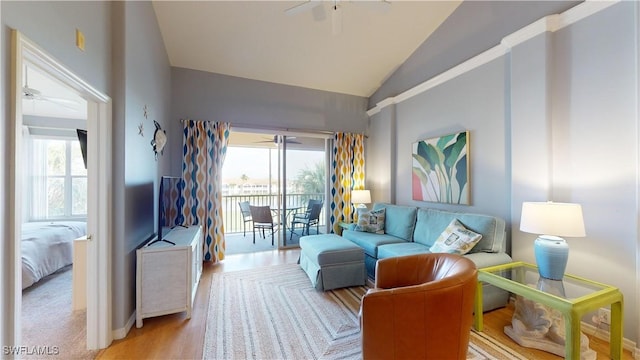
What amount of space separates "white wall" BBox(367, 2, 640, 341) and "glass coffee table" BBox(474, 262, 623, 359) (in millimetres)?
295

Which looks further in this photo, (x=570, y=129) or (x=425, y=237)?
(x=425, y=237)

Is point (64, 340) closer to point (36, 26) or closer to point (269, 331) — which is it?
point (269, 331)

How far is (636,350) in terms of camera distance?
187cm

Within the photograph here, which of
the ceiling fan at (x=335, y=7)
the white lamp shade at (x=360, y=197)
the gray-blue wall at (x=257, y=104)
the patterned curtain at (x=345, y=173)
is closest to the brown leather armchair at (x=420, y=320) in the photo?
the ceiling fan at (x=335, y=7)

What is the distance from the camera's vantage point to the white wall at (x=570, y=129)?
1.97 m

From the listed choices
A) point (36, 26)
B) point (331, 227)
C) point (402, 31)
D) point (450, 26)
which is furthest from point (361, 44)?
point (36, 26)

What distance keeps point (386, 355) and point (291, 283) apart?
195 centimetres

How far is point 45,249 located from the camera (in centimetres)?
310

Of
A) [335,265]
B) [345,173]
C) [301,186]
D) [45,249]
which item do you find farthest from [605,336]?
[45,249]

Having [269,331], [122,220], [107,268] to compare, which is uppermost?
[122,220]

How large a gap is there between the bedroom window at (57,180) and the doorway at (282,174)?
2.73m

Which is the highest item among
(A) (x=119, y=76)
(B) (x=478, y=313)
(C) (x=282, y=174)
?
(A) (x=119, y=76)

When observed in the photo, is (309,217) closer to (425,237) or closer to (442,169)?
(425,237)

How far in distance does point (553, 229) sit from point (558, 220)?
0.24 feet
